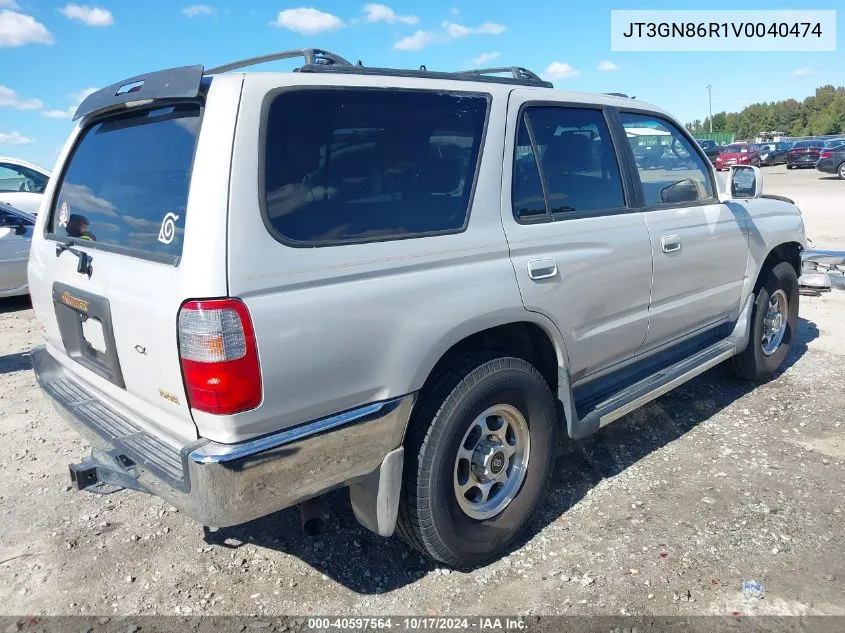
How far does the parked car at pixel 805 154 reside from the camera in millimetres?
31500

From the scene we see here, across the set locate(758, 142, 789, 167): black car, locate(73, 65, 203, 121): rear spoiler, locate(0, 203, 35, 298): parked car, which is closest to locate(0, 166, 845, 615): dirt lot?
locate(73, 65, 203, 121): rear spoiler

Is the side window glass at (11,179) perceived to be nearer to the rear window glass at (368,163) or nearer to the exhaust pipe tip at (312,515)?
the rear window glass at (368,163)

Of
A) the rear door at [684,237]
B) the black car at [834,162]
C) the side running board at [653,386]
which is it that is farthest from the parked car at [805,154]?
the side running board at [653,386]

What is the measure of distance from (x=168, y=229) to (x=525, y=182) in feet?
5.01

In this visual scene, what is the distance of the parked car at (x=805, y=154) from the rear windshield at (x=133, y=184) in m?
35.9

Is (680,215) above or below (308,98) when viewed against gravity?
below

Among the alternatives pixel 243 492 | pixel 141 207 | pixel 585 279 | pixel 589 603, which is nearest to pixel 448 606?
pixel 589 603

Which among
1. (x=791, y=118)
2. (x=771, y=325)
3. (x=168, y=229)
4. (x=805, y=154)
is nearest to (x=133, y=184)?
(x=168, y=229)

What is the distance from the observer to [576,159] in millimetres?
3254

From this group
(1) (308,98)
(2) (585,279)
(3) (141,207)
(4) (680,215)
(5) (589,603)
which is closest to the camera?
(1) (308,98)

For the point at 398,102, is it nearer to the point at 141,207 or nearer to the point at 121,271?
the point at 141,207

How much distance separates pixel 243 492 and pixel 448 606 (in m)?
1.08

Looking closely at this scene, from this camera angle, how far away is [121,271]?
7.57 ft

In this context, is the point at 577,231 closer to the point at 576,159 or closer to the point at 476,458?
the point at 576,159
